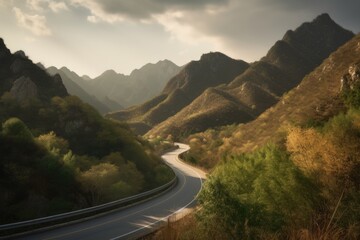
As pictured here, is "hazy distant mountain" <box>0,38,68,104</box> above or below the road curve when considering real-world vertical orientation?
above

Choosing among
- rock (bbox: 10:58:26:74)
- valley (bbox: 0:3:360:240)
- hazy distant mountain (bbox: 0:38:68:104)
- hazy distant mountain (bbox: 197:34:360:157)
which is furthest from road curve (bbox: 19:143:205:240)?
rock (bbox: 10:58:26:74)

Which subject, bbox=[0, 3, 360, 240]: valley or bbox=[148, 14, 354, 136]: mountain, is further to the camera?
bbox=[148, 14, 354, 136]: mountain

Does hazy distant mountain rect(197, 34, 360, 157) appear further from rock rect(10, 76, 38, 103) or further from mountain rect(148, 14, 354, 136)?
mountain rect(148, 14, 354, 136)

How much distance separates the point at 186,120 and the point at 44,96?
85.9 metres

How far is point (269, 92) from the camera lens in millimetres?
155500

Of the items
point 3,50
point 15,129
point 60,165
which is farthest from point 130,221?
point 3,50

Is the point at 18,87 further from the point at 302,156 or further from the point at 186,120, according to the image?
the point at 186,120

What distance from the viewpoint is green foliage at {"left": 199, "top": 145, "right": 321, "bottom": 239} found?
13381 mm

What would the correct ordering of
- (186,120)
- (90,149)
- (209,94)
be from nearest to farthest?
(90,149)
(186,120)
(209,94)

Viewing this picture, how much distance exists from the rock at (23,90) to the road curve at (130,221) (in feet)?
94.3

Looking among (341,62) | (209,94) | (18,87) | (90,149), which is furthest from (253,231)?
(209,94)

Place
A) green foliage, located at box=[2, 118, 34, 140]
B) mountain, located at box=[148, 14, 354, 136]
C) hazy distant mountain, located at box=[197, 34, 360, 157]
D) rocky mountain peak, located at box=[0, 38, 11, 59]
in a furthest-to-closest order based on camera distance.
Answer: mountain, located at box=[148, 14, 354, 136] → rocky mountain peak, located at box=[0, 38, 11, 59] → hazy distant mountain, located at box=[197, 34, 360, 157] → green foliage, located at box=[2, 118, 34, 140]

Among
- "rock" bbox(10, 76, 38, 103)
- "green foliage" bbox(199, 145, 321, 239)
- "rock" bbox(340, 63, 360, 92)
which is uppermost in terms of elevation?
"rock" bbox(10, 76, 38, 103)

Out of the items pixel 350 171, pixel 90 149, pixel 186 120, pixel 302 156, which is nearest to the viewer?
pixel 350 171
